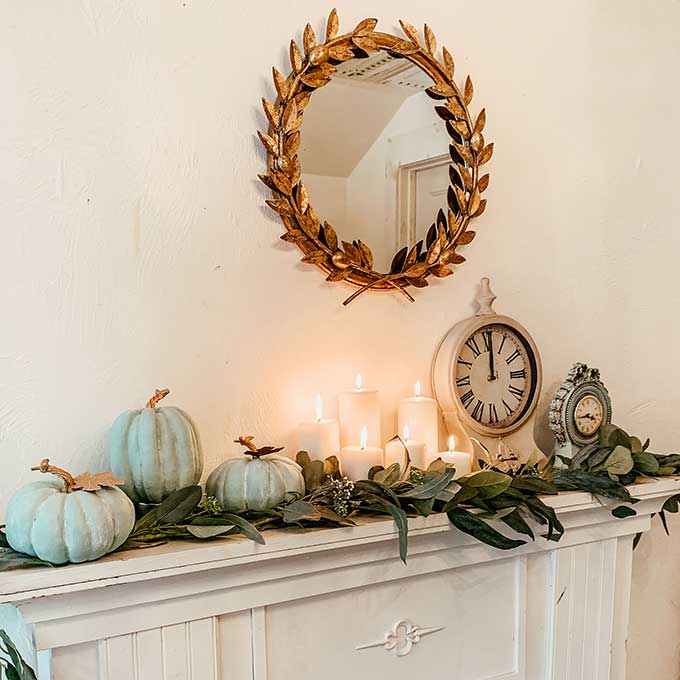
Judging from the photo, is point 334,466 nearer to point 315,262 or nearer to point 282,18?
point 315,262

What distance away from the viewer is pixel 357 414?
1246 millimetres

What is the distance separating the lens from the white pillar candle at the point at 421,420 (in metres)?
1.27

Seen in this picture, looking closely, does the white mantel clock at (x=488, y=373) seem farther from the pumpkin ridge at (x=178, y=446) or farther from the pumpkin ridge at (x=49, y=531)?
the pumpkin ridge at (x=49, y=531)

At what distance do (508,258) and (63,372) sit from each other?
2.61 ft

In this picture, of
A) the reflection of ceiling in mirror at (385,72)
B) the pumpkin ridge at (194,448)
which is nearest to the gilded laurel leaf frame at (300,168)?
the reflection of ceiling in mirror at (385,72)

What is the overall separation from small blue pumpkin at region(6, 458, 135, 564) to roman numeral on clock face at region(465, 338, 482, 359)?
0.66 m

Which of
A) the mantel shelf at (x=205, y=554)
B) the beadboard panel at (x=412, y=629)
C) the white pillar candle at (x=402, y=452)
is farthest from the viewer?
the white pillar candle at (x=402, y=452)

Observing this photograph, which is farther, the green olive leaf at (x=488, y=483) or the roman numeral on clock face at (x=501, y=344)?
the roman numeral on clock face at (x=501, y=344)

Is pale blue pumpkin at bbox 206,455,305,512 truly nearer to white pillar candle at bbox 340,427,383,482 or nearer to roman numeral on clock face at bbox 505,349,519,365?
white pillar candle at bbox 340,427,383,482

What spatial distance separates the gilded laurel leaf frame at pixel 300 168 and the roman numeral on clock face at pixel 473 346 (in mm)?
120

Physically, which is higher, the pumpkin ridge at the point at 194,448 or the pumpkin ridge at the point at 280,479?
the pumpkin ridge at the point at 194,448

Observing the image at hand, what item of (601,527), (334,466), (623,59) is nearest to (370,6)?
(623,59)

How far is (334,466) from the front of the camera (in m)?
1.18

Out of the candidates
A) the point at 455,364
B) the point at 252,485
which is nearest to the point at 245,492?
the point at 252,485
